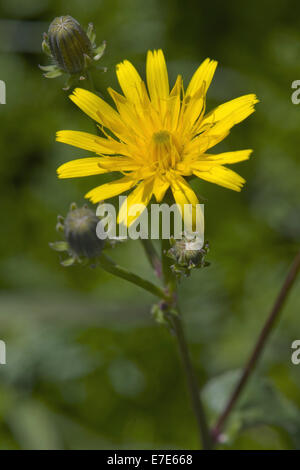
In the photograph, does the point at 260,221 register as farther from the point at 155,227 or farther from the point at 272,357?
the point at 155,227

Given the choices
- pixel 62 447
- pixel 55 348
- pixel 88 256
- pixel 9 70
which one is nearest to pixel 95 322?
pixel 55 348

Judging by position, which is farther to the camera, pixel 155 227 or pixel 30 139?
pixel 30 139

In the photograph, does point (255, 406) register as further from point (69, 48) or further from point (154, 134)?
point (69, 48)

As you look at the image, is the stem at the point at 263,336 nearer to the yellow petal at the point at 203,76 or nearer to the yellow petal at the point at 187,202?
the yellow petal at the point at 187,202

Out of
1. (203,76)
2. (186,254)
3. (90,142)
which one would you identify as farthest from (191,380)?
(203,76)

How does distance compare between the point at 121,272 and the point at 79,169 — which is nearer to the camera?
the point at 79,169

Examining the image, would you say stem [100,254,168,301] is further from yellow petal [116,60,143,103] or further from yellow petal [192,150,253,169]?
yellow petal [116,60,143,103]

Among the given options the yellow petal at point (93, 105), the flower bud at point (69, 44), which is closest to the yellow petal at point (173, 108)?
the yellow petal at point (93, 105)
